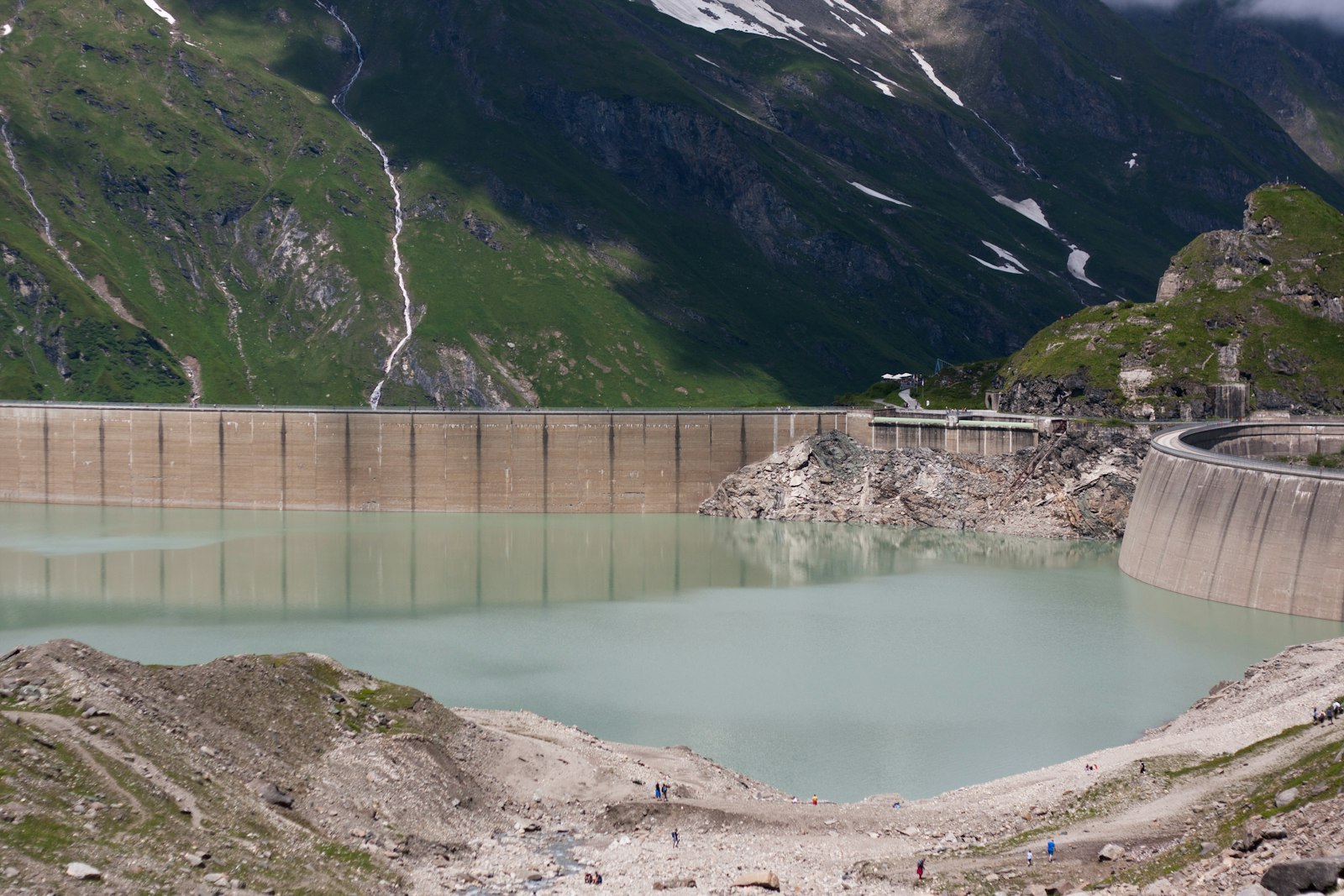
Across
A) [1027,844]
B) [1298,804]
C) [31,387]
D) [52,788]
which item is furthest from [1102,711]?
[31,387]

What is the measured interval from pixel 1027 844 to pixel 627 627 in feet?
132

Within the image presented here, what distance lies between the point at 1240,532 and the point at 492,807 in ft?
165

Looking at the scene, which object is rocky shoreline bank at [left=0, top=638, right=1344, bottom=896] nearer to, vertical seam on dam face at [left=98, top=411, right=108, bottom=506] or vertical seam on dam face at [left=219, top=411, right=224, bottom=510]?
vertical seam on dam face at [left=219, top=411, right=224, bottom=510]

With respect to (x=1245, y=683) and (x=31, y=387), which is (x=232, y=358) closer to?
(x=31, y=387)

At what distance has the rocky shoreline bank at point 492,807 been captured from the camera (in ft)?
102

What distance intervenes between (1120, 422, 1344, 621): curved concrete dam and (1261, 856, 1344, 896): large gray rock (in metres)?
51.9

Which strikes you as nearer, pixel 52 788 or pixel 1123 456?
pixel 52 788

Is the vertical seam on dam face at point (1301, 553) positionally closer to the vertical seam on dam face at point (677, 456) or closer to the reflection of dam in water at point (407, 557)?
the reflection of dam in water at point (407, 557)

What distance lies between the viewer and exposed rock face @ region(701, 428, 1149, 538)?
109250 millimetres

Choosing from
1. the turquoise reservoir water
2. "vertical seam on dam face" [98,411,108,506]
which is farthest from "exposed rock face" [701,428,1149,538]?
"vertical seam on dam face" [98,411,108,506]

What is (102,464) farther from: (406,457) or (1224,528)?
(1224,528)

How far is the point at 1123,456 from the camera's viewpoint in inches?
4331

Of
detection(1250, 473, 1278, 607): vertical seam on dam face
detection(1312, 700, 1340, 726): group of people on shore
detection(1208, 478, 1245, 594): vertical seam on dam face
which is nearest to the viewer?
detection(1312, 700, 1340, 726): group of people on shore

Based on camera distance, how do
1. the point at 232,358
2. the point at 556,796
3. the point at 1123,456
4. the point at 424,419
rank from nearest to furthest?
the point at 556,796, the point at 1123,456, the point at 424,419, the point at 232,358
